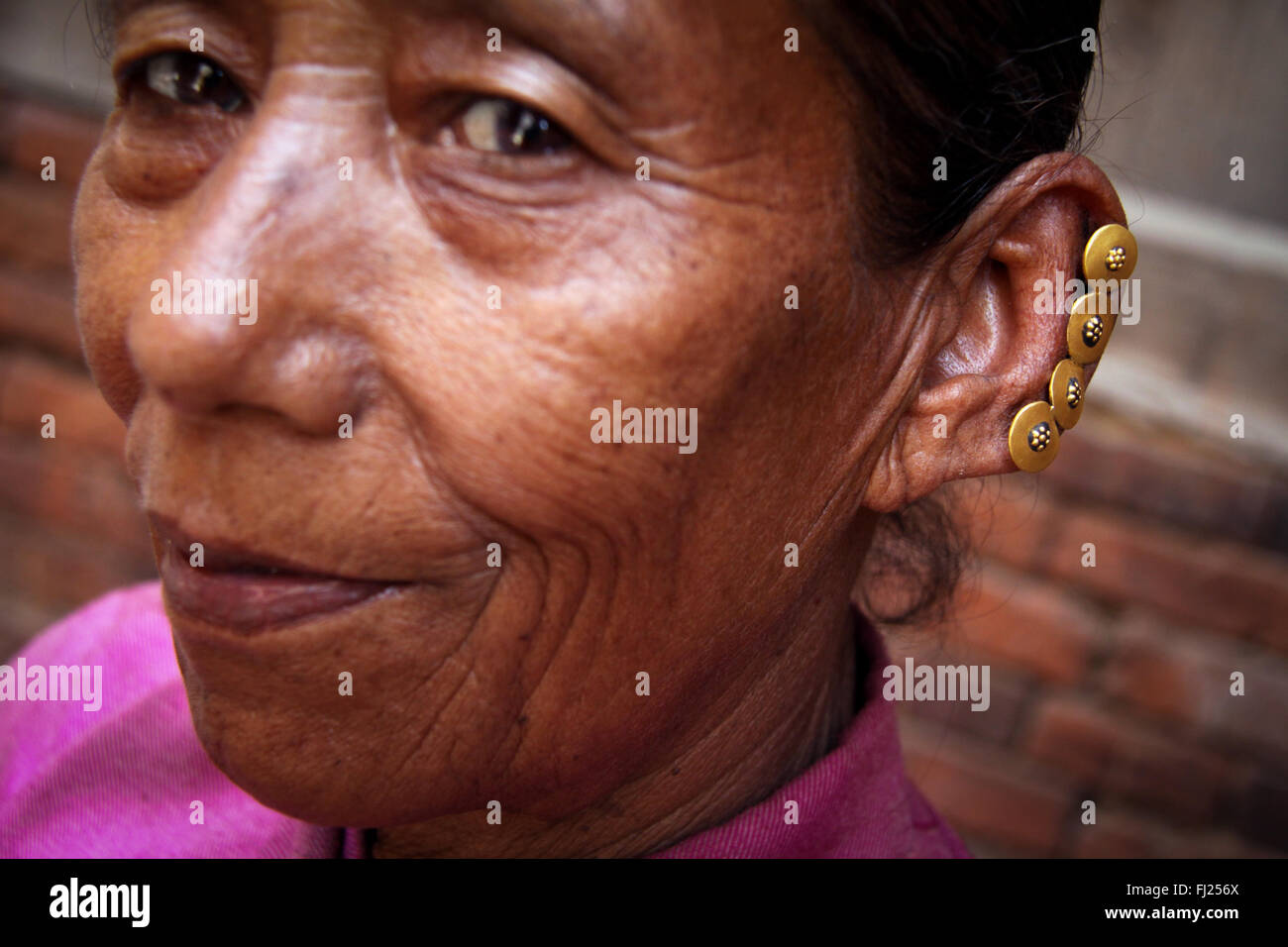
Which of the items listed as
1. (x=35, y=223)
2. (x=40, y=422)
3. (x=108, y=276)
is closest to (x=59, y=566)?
(x=40, y=422)

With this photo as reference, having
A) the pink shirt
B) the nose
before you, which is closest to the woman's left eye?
the nose

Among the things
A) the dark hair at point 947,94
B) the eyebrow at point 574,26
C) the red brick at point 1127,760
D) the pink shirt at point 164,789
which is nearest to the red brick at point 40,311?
the pink shirt at point 164,789

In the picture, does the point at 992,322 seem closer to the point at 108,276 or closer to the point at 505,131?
the point at 505,131

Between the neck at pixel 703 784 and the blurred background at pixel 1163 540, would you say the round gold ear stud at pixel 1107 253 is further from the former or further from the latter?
the blurred background at pixel 1163 540

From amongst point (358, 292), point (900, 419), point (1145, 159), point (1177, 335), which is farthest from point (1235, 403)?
point (358, 292)

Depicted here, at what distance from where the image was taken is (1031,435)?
1.41 meters

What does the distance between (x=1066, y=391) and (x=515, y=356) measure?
0.70 m

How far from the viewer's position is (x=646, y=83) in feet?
3.71

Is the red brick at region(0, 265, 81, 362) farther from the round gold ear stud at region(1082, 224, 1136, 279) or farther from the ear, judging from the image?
the round gold ear stud at region(1082, 224, 1136, 279)

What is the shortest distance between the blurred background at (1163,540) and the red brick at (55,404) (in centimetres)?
230

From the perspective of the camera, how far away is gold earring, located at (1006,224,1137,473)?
1.41 meters

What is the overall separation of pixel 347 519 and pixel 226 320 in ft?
→ 0.74

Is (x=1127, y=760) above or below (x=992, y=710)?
below
